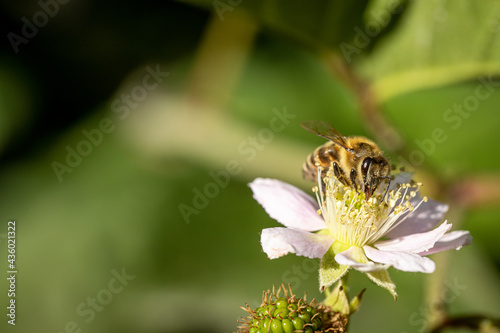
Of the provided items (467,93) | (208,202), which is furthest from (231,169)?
(467,93)

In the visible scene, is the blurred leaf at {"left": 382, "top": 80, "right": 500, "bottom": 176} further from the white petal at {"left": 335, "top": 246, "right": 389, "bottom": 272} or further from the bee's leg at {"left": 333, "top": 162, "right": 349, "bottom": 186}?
the white petal at {"left": 335, "top": 246, "right": 389, "bottom": 272}

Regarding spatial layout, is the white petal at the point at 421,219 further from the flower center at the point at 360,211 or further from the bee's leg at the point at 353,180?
the bee's leg at the point at 353,180

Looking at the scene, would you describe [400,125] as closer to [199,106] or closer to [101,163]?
[199,106]

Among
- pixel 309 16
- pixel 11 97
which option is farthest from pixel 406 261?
pixel 11 97

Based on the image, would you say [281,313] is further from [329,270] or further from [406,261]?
[406,261]

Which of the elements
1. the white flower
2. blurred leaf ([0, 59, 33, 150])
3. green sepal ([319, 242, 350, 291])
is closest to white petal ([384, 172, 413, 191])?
the white flower

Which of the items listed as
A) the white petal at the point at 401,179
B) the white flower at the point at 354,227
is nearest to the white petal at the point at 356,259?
the white flower at the point at 354,227
